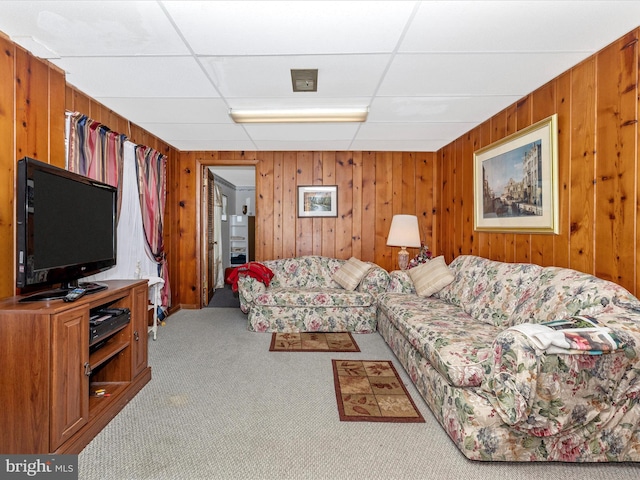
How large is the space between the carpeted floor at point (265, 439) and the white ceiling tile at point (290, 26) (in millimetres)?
2309

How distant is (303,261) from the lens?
4426 millimetres

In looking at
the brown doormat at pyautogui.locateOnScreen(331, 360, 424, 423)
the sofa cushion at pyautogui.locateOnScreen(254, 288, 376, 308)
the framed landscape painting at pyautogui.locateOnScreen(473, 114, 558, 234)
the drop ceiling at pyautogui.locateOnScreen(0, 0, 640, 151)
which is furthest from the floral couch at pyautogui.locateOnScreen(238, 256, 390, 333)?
the drop ceiling at pyautogui.locateOnScreen(0, 0, 640, 151)

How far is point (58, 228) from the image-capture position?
184 centimetres

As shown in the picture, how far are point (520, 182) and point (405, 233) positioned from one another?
1.55 meters

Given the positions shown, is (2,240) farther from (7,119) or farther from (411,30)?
(411,30)

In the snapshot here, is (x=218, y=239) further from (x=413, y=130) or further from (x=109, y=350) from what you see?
(x=109, y=350)

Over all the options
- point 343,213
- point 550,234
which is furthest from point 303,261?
point 550,234

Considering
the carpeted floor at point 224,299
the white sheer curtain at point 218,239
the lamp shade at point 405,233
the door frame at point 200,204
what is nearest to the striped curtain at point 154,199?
the door frame at point 200,204

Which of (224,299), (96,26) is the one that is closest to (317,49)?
(96,26)

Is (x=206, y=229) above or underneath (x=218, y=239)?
above

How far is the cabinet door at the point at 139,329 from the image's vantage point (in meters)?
2.33

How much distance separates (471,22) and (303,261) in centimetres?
323

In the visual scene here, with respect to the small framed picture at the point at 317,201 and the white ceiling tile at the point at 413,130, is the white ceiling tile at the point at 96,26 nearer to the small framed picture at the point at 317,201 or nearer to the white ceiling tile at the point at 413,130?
the white ceiling tile at the point at 413,130

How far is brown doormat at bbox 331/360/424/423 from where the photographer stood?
2066mm
